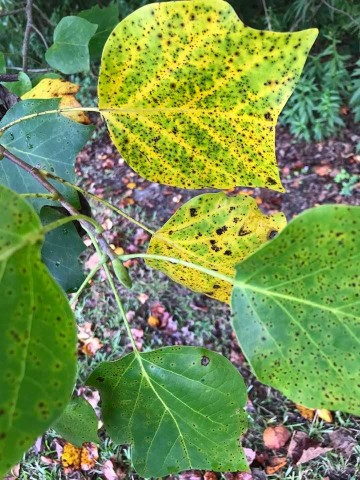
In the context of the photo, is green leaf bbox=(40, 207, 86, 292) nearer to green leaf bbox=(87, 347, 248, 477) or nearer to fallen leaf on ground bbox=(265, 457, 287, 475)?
green leaf bbox=(87, 347, 248, 477)

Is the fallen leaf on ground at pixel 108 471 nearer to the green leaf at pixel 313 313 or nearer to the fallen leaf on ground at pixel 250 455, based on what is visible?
the fallen leaf on ground at pixel 250 455

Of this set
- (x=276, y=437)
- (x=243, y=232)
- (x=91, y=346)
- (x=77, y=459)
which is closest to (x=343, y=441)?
(x=276, y=437)

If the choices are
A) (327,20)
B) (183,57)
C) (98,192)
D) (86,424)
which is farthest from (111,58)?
(327,20)

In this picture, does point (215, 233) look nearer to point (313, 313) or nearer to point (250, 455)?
point (313, 313)

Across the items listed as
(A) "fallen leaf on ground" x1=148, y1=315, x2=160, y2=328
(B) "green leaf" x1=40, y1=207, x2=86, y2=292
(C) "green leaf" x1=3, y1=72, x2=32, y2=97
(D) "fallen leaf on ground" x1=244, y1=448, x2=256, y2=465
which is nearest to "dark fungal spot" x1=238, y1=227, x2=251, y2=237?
(B) "green leaf" x1=40, y1=207, x2=86, y2=292

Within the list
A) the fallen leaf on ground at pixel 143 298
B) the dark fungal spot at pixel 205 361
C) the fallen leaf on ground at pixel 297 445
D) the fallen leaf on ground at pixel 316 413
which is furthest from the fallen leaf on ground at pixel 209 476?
the dark fungal spot at pixel 205 361

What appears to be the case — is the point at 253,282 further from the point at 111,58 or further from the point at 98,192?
the point at 98,192

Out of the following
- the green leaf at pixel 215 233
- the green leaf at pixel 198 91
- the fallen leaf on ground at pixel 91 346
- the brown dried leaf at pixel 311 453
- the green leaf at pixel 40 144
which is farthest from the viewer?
the fallen leaf on ground at pixel 91 346
